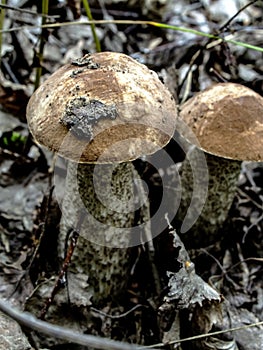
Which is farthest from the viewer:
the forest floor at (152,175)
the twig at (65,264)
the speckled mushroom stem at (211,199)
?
the speckled mushroom stem at (211,199)

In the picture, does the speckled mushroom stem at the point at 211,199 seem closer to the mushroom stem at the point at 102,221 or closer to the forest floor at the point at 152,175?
the forest floor at the point at 152,175

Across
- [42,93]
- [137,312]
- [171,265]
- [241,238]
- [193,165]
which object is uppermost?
[42,93]

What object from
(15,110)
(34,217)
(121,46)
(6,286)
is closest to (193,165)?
(34,217)

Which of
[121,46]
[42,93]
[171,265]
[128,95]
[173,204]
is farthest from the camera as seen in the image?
[121,46]

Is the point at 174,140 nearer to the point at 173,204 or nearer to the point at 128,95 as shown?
the point at 173,204

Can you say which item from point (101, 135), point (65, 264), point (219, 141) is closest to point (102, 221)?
point (65, 264)

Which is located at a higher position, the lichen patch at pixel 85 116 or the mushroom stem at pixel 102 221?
the lichen patch at pixel 85 116

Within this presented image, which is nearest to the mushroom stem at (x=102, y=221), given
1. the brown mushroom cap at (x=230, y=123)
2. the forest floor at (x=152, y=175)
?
the forest floor at (x=152, y=175)

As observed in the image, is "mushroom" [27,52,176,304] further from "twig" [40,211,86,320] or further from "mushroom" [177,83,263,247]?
"mushroom" [177,83,263,247]

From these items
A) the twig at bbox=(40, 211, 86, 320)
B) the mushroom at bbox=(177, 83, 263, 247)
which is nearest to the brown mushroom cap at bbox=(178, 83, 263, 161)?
the mushroom at bbox=(177, 83, 263, 247)
